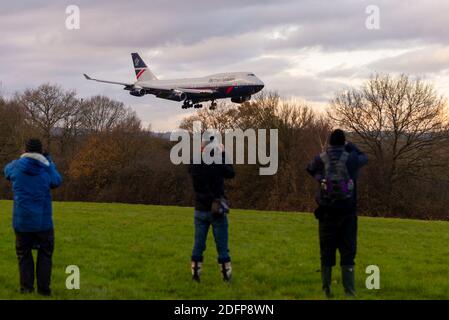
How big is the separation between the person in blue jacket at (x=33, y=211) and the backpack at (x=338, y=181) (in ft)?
12.5

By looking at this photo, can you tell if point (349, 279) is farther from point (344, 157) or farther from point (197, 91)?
point (197, 91)

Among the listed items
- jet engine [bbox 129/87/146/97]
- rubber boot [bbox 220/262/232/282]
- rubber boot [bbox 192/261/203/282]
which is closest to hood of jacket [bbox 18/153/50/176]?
rubber boot [bbox 192/261/203/282]

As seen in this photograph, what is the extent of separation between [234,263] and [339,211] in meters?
3.43

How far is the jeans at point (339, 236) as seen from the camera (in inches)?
328

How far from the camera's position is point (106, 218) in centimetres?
2025

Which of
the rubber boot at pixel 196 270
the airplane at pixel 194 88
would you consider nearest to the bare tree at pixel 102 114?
the airplane at pixel 194 88

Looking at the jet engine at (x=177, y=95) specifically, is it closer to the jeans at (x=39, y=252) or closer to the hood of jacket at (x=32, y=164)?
the hood of jacket at (x=32, y=164)

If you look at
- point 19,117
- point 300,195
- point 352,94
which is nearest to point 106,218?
point 300,195

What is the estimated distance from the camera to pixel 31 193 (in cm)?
814

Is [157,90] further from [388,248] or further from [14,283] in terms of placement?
[14,283]

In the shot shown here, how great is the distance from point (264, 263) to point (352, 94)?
44.0 meters

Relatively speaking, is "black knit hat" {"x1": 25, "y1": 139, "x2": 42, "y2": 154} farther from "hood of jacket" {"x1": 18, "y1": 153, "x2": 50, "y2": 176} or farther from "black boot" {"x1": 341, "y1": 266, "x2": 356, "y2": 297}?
"black boot" {"x1": 341, "y1": 266, "x2": 356, "y2": 297}

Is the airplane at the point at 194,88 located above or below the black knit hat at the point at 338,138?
above

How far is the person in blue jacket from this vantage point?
8141 millimetres
